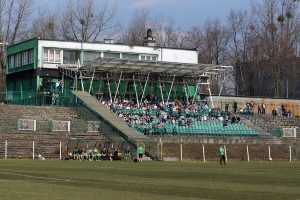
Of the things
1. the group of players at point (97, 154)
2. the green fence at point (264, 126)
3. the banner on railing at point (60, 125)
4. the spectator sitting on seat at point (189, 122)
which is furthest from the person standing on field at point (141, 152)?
the green fence at point (264, 126)

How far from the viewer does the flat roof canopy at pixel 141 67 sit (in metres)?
67.1

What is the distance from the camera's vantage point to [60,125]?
186 feet

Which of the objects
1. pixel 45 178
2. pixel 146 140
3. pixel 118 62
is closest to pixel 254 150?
pixel 146 140

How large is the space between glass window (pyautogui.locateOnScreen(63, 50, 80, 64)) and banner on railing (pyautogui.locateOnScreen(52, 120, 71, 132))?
721 inches

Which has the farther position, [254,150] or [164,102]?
[164,102]

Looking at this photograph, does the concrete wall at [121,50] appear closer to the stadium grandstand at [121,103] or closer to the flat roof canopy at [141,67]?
the stadium grandstand at [121,103]

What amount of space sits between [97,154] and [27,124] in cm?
831

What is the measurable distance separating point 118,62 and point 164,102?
31.7 feet

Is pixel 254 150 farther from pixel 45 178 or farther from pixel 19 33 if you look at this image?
pixel 19 33

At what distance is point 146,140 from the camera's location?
54312mm

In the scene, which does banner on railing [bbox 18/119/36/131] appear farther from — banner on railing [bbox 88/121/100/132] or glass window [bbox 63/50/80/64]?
glass window [bbox 63/50/80/64]

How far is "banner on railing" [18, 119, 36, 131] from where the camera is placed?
5531 cm

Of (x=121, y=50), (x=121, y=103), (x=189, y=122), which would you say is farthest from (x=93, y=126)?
(x=121, y=50)

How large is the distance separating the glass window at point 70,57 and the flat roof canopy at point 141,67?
225 centimetres
